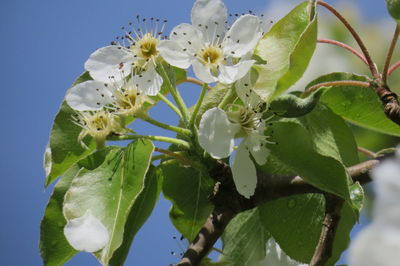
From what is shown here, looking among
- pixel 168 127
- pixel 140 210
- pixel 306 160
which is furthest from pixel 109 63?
pixel 306 160

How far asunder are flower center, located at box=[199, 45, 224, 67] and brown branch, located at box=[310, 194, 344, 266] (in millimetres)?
291

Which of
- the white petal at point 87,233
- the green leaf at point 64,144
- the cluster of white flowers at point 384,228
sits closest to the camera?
the cluster of white flowers at point 384,228

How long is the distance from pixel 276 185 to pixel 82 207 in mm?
316

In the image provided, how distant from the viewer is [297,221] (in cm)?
138

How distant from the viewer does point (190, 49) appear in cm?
136

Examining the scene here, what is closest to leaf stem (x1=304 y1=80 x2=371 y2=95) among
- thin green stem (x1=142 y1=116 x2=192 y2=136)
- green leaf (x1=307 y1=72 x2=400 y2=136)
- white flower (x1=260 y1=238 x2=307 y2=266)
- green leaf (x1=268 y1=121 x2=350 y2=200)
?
green leaf (x1=307 y1=72 x2=400 y2=136)

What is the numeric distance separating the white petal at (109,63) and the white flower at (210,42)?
84 mm

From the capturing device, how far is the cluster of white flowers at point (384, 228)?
97cm

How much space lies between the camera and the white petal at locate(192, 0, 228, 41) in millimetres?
1388

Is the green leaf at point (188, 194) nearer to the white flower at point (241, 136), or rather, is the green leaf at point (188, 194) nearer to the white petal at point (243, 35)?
the white flower at point (241, 136)

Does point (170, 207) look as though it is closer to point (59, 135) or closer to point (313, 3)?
point (59, 135)

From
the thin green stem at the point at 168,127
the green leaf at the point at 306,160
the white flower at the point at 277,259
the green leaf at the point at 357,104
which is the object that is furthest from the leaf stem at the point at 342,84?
the white flower at the point at 277,259

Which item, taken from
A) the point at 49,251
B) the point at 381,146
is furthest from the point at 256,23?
the point at 381,146

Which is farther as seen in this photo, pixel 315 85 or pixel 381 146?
pixel 381 146
